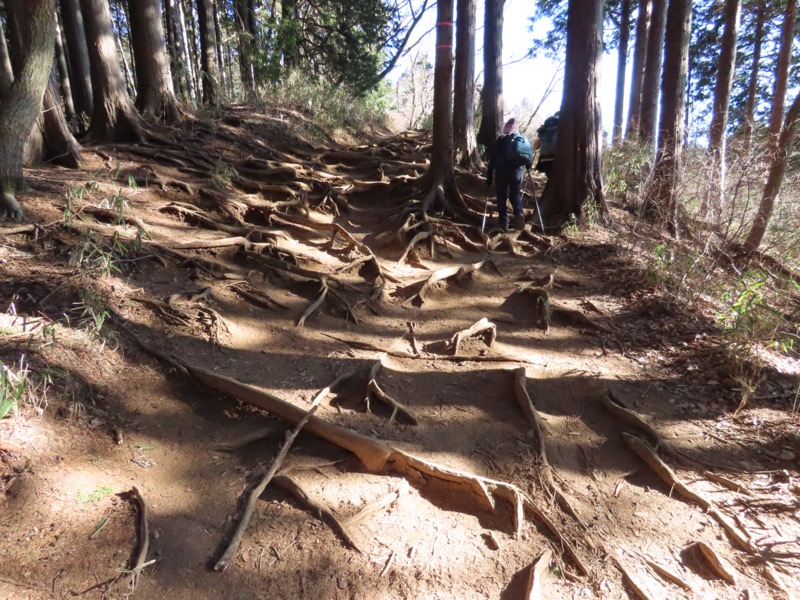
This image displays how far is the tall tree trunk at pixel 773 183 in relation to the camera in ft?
20.2

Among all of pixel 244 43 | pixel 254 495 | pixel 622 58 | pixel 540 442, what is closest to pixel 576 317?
pixel 540 442

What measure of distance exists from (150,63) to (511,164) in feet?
23.9

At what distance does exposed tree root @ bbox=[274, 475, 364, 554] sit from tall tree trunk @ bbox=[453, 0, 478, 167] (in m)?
8.69

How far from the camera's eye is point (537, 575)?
2.45 m

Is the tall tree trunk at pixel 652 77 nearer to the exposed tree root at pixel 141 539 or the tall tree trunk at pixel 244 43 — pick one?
the tall tree trunk at pixel 244 43

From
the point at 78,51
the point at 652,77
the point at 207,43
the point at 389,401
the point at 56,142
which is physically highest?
the point at 207,43

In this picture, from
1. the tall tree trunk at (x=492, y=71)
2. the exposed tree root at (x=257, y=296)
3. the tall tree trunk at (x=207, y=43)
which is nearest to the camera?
the exposed tree root at (x=257, y=296)

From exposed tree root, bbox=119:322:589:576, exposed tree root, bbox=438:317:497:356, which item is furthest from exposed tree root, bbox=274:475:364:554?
exposed tree root, bbox=438:317:497:356

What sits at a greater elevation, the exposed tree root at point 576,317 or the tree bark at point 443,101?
the tree bark at point 443,101

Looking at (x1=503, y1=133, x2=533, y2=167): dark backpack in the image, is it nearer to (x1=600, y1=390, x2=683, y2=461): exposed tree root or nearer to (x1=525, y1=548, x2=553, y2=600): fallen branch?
(x1=600, y1=390, x2=683, y2=461): exposed tree root

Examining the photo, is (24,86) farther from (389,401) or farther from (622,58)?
(622,58)

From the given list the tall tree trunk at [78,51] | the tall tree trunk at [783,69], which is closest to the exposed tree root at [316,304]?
the tall tree trunk at [78,51]

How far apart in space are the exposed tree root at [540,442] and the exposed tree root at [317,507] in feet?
4.41

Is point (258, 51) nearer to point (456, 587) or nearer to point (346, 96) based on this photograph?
point (346, 96)
